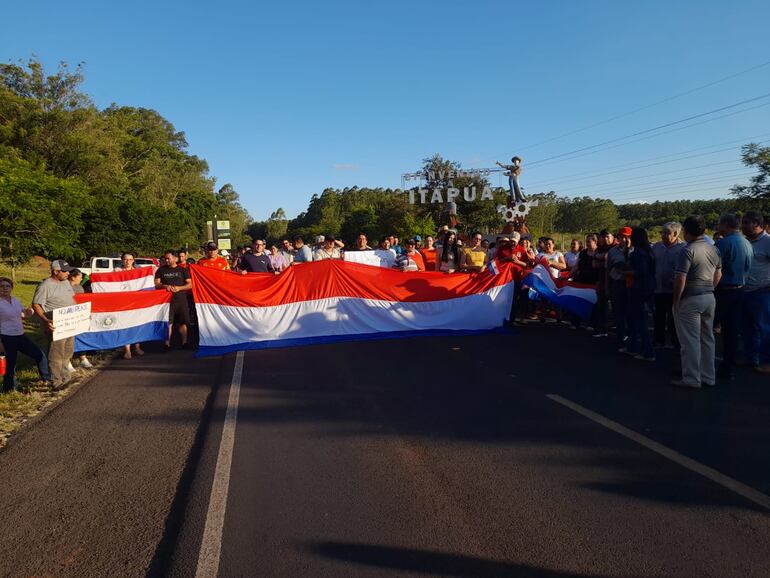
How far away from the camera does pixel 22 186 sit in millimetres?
25859

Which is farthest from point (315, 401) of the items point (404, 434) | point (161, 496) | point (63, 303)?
point (63, 303)

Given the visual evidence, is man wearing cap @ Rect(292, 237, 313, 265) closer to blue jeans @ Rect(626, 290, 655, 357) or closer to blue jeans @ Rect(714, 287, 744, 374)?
blue jeans @ Rect(626, 290, 655, 357)

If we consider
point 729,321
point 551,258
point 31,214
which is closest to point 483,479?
point 729,321

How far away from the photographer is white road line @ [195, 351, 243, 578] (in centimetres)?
309

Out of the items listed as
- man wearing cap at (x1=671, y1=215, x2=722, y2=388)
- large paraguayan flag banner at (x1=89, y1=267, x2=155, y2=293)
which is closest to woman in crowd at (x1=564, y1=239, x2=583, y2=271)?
man wearing cap at (x1=671, y1=215, x2=722, y2=388)

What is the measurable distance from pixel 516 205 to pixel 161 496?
2866 cm

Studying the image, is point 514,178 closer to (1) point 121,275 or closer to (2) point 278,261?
(2) point 278,261

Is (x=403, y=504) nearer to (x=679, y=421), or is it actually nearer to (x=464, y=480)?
(x=464, y=480)

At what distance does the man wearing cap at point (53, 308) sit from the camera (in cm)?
720

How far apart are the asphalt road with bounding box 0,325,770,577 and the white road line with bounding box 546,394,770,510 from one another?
0.02 meters

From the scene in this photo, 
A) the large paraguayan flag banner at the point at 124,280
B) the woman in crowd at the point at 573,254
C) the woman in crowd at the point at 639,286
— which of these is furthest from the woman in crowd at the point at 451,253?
the large paraguayan flag banner at the point at 124,280

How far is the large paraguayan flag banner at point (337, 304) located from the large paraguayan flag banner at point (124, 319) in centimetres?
88

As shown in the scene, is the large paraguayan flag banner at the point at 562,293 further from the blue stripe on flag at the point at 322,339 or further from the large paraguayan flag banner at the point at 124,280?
the large paraguayan flag banner at the point at 124,280

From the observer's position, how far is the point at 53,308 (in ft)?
24.1
